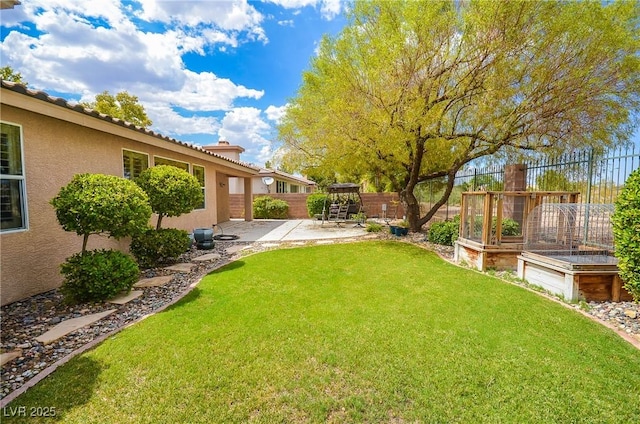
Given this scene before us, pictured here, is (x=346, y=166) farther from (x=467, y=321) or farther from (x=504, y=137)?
(x=467, y=321)

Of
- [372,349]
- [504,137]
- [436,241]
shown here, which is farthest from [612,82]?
[372,349]

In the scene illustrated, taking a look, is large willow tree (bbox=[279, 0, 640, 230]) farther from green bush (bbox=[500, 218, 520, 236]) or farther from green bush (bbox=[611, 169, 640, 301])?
green bush (bbox=[611, 169, 640, 301])

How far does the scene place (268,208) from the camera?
18156 mm

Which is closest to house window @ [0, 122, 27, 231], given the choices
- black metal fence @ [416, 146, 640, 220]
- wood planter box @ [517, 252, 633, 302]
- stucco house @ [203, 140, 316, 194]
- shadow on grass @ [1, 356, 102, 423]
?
shadow on grass @ [1, 356, 102, 423]

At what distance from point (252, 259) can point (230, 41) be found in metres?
8.47

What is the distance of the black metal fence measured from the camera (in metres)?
5.94

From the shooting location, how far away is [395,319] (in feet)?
12.8

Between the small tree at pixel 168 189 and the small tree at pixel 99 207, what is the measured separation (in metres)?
1.41

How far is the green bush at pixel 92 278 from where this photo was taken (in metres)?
4.15

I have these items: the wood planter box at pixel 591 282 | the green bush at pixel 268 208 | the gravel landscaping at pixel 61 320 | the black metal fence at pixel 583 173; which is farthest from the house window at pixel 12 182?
the green bush at pixel 268 208

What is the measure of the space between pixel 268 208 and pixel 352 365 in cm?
1579

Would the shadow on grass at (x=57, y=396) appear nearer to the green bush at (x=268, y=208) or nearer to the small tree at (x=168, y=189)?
the small tree at (x=168, y=189)

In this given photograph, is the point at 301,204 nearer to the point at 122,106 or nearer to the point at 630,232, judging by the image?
the point at 122,106

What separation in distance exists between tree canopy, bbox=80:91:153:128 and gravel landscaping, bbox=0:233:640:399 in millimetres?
19861
